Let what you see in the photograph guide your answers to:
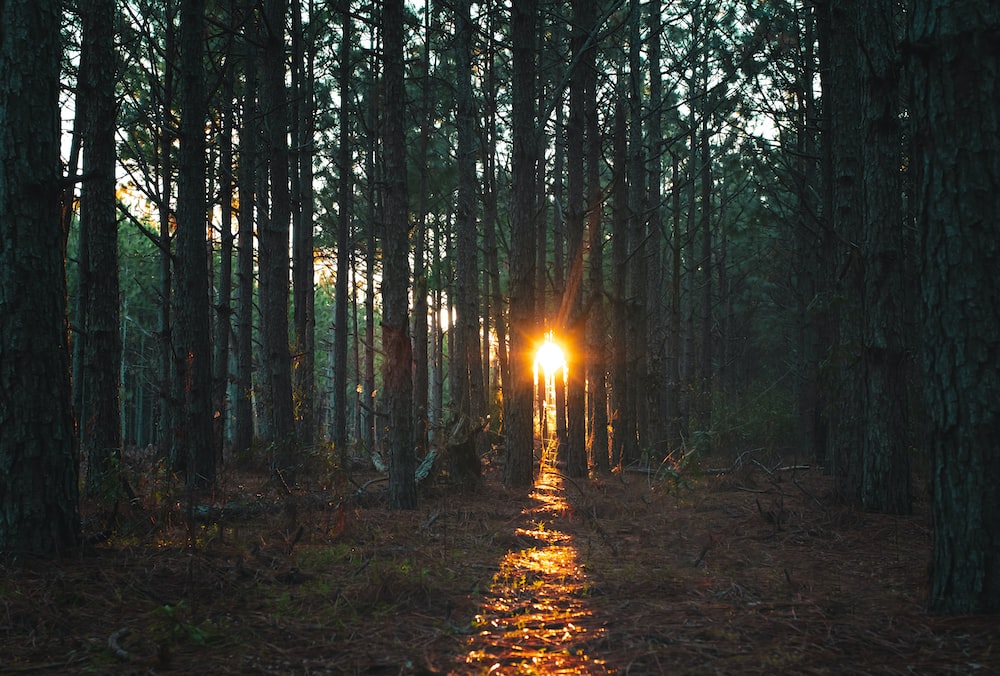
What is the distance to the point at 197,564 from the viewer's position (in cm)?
446

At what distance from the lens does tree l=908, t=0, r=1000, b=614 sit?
3572 millimetres

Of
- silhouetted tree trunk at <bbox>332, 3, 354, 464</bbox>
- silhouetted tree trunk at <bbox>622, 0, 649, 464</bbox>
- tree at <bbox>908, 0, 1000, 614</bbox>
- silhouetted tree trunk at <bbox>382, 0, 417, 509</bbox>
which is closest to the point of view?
tree at <bbox>908, 0, 1000, 614</bbox>

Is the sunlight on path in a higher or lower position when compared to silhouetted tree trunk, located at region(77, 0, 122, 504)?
lower

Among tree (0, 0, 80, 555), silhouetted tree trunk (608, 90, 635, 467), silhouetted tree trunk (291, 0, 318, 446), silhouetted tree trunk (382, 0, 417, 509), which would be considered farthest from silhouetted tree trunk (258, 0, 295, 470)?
silhouetted tree trunk (608, 90, 635, 467)

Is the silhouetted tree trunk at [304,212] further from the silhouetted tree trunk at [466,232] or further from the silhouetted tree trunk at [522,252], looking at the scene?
the silhouetted tree trunk at [522,252]

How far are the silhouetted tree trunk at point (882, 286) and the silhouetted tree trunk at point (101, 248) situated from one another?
26.9 ft

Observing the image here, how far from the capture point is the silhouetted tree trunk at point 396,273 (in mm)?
7832

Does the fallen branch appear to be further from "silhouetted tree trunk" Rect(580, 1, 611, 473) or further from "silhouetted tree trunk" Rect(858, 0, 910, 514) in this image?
"silhouetted tree trunk" Rect(580, 1, 611, 473)

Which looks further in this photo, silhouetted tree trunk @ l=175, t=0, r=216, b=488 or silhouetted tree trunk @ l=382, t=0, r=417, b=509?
silhouetted tree trunk @ l=175, t=0, r=216, b=488

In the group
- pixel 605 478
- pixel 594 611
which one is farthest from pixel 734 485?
pixel 594 611

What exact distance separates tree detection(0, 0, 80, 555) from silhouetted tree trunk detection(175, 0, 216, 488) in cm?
358

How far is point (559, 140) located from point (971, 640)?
49.0 feet

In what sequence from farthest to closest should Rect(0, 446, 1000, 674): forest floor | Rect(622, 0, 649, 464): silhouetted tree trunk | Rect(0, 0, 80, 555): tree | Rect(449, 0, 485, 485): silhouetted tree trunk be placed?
Rect(622, 0, 649, 464): silhouetted tree trunk, Rect(449, 0, 485, 485): silhouetted tree trunk, Rect(0, 0, 80, 555): tree, Rect(0, 446, 1000, 674): forest floor

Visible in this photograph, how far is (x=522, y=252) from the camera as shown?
1034 centimetres
